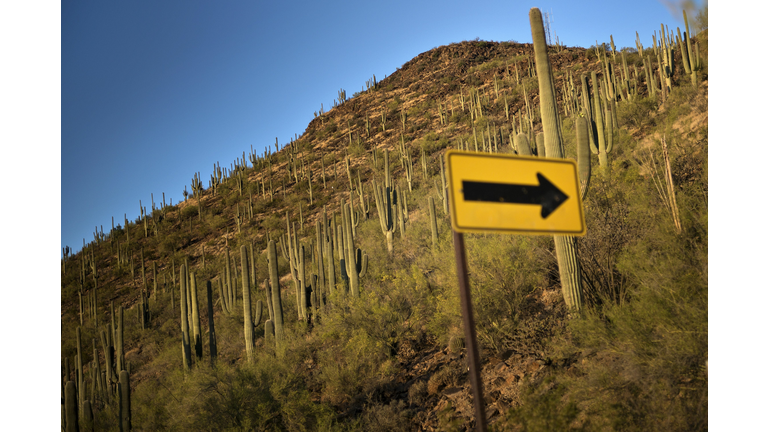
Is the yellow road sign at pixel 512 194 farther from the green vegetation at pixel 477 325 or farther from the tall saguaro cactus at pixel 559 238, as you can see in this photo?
the tall saguaro cactus at pixel 559 238

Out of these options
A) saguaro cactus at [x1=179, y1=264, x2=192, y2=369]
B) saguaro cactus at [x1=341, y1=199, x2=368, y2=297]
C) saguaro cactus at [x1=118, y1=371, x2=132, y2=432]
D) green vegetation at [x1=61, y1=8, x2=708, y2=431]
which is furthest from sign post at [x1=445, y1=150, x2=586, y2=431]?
saguaro cactus at [x1=179, y1=264, x2=192, y2=369]

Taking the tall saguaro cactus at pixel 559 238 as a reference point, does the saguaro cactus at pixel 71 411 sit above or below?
below

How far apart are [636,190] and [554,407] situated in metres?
5.99

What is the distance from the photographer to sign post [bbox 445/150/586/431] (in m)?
2.88

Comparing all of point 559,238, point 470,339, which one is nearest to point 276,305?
point 559,238

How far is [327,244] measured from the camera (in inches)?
706

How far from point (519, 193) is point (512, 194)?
0.05 m

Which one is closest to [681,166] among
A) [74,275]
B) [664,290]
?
[664,290]

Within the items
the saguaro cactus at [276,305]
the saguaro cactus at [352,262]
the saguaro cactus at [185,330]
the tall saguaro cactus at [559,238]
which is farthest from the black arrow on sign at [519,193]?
the saguaro cactus at [185,330]

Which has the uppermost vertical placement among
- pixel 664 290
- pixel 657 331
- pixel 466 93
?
pixel 466 93

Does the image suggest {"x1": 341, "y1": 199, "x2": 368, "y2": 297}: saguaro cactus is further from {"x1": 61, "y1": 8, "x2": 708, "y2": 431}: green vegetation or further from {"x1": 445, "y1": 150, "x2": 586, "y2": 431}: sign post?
{"x1": 445, "y1": 150, "x2": 586, "y2": 431}: sign post

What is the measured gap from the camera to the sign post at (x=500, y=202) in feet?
9.44

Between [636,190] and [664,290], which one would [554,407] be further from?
[636,190]

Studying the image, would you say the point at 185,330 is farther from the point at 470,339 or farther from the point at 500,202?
the point at 500,202
